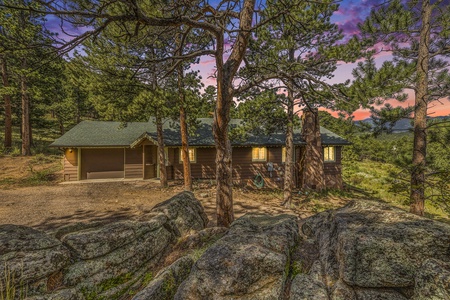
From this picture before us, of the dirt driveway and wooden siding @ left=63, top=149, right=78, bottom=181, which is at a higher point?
wooden siding @ left=63, top=149, right=78, bottom=181

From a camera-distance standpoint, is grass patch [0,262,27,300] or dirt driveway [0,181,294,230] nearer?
grass patch [0,262,27,300]

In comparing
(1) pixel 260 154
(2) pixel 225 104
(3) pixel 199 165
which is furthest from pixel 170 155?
(2) pixel 225 104

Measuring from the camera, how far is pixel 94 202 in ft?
33.9

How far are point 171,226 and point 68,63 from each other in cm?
1046

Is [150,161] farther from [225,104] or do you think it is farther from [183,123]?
[225,104]

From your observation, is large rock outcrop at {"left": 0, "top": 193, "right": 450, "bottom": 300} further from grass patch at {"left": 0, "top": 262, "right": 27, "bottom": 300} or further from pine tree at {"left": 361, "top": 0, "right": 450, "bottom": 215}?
pine tree at {"left": 361, "top": 0, "right": 450, "bottom": 215}

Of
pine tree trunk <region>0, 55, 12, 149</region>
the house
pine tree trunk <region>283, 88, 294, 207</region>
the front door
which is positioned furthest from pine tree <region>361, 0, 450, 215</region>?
pine tree trunk <region>0, 55, 12, 149</region>

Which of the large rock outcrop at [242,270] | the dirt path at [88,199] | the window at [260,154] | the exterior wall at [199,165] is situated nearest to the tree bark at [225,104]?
the large rock outcrop at [242,270]

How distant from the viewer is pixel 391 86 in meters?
5.45

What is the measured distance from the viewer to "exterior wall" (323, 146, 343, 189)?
55.6ft

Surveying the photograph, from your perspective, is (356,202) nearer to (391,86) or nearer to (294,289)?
(294,289)

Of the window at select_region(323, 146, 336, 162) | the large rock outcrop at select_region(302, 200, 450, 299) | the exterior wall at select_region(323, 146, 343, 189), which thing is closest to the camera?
the large rock outcrop at select_region(302, 200, 450, 299)

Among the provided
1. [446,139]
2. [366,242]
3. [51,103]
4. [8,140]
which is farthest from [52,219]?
[51,103]

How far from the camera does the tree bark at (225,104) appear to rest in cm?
507
